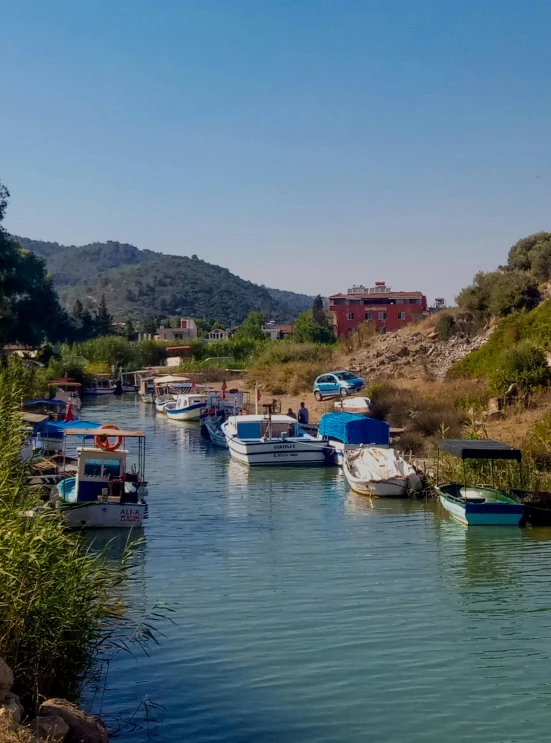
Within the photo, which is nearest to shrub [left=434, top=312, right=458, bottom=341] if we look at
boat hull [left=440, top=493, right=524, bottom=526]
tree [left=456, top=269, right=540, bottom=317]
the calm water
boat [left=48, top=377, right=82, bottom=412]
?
tree [left=456, top=269, right=540, bottom=317]

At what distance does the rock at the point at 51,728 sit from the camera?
383 inches

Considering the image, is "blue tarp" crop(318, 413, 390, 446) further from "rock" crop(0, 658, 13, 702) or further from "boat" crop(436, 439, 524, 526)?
"rock" crop(0, 658, 13, 702)

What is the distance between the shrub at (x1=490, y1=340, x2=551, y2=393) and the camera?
41406 mm

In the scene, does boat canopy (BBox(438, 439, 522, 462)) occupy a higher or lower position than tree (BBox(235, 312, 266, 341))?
lower

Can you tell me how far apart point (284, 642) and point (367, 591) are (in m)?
3.86

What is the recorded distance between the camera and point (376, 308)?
120625 millimetres

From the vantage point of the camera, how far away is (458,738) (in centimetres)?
1223

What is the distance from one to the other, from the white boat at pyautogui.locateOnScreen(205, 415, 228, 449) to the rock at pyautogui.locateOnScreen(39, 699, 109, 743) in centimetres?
3519

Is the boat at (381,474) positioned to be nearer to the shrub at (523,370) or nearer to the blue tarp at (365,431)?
the blue tarp at (365,431)

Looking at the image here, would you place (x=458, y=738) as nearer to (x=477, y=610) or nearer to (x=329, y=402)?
(x=477, y=610)

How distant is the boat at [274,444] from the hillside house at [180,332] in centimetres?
10305

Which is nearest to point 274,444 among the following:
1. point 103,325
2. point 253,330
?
point 253,330

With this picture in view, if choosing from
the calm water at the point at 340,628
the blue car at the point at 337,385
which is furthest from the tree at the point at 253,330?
the calm water at the point at 340,628

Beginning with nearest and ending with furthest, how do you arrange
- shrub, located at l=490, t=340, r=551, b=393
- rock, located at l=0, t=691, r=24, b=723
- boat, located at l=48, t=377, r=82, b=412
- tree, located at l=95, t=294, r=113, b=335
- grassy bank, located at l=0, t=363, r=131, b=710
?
rock, located at l=0, t=691, r=24, b=723 < grassy bank, located at l=0, t=363, r=131, b=710 < shrub, located at l=490, t=340, r=551, b=393 < boat, located at l=48, t=377, r=82, b=412 < tree, located at l=95, t=294, r=113, b=335
